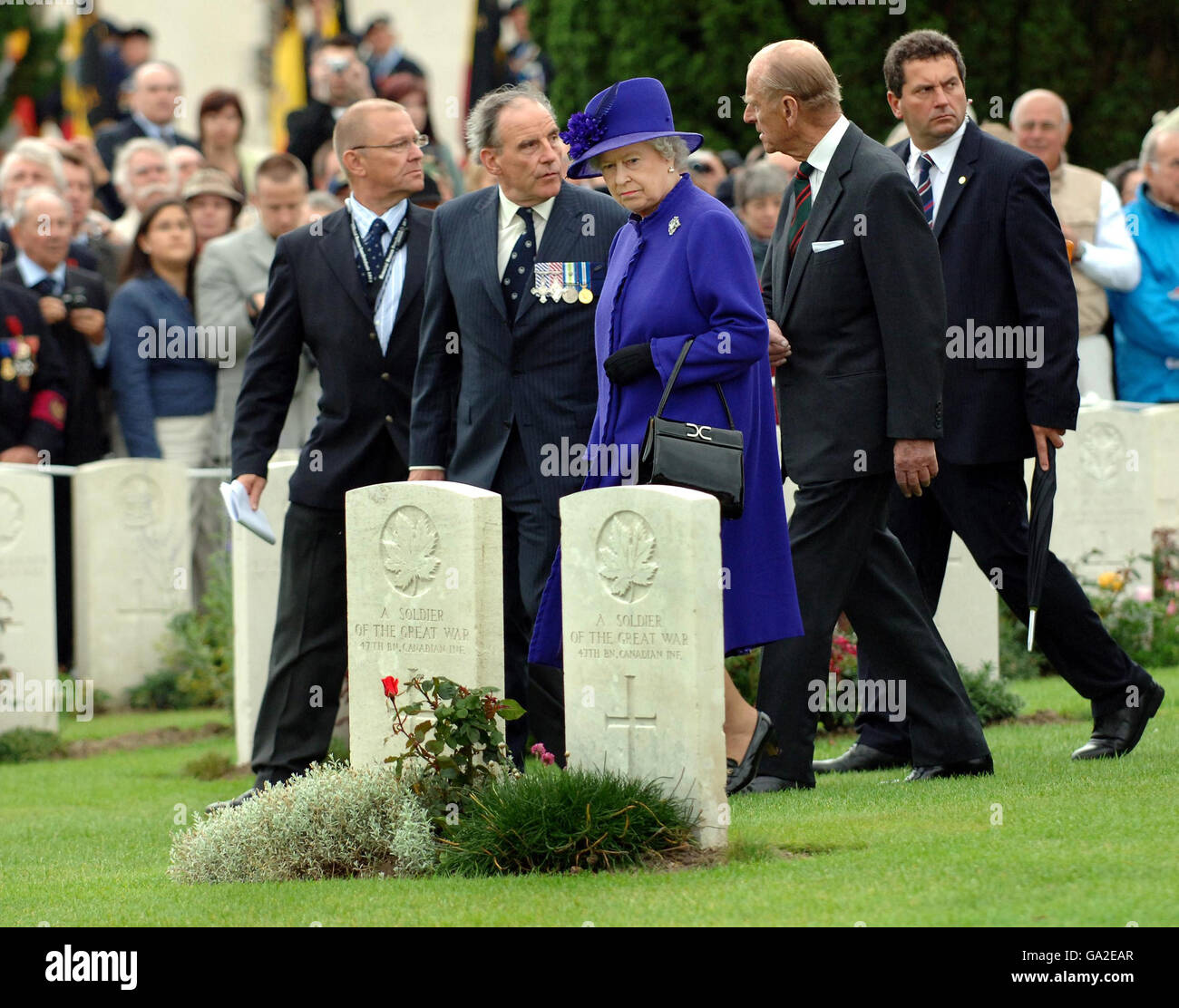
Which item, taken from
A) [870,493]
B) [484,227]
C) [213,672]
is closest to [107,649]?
[213,672]

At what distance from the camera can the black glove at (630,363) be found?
7637mm

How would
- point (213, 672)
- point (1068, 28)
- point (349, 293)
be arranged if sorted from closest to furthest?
point (349, 293), point (213, 672), point (1068, 28)

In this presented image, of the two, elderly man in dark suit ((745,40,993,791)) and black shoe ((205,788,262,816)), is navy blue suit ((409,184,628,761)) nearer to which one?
elderly man in dark suit ((745,40,993,791))

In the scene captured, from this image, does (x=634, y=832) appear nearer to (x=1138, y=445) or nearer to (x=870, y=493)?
(x=870, y=493)

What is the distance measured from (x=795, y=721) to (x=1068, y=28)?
436 inches

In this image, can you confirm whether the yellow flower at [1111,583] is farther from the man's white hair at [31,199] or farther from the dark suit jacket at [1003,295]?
the man's white hair at [31,199]

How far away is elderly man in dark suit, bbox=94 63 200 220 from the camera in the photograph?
17.0m

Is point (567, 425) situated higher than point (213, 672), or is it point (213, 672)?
point (567, 425)

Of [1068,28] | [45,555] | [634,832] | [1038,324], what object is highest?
[1068,28]

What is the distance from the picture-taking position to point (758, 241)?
1259 cm

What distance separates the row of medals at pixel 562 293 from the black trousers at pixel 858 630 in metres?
1.16

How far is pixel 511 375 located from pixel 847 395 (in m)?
1.36

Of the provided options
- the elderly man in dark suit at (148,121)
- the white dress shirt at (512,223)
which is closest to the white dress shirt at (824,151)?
the white dress shirt at (512,223)

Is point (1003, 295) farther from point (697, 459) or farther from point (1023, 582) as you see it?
point (697, 459)
